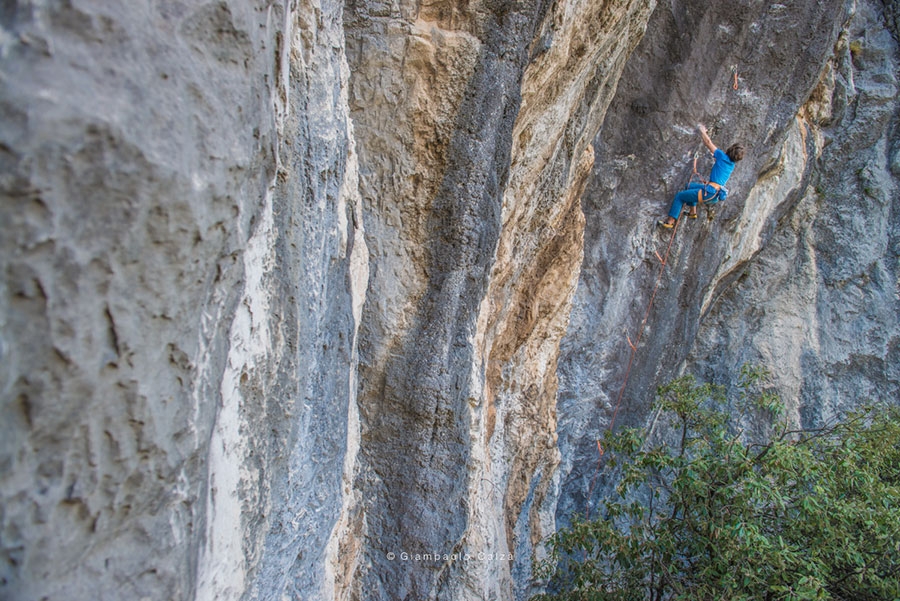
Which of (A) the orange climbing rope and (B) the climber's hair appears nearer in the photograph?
(B) the climber's hair

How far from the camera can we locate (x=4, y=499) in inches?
39.8

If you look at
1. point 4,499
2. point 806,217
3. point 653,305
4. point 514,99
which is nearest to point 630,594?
point 653,305

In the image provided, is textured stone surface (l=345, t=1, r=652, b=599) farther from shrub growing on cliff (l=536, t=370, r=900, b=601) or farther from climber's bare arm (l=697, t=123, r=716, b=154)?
climber's bare arm (l=697, t=123, r=716, b=154)

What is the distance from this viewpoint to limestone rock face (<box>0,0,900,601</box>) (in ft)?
3.54

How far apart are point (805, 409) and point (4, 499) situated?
8.55 meters

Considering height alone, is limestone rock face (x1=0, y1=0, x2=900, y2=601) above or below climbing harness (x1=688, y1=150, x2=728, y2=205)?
below

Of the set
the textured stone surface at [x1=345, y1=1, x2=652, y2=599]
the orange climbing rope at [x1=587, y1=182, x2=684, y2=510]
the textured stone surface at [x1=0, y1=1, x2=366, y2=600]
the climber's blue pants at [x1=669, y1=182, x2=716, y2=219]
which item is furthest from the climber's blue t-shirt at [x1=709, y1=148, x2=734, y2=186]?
the textured stone surface at [x1=0, y1=1, x2=366, y2=600]

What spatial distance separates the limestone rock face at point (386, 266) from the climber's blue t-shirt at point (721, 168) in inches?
10.3

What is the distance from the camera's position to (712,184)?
5.45m

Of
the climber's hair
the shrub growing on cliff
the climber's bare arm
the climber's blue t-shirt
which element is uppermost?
the climber's bare arm

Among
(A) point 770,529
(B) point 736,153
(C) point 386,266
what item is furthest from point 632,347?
(C) point 386,266

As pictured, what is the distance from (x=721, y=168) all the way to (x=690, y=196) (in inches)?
15.3

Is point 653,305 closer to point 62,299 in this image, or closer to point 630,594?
point 630,594

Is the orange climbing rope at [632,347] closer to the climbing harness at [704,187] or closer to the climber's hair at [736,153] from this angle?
the climbing harness at [704,187]
